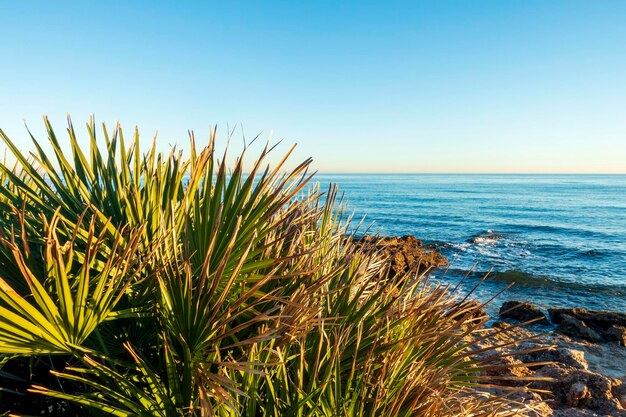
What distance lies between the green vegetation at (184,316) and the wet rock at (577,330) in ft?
32.2

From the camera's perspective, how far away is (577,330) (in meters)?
10.3

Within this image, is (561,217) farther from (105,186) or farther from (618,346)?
(105,186)

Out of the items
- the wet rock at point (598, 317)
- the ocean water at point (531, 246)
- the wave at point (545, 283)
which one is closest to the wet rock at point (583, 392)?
the ocean water at point (531, 246)

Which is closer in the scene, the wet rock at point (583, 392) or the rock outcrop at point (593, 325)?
the wet rock at point (583, 392)

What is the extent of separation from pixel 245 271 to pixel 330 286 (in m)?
0.86

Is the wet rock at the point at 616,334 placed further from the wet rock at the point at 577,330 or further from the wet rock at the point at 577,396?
the wet rock at the point at 577,396

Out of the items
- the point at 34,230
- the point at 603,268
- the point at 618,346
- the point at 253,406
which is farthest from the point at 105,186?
the point at 603,268

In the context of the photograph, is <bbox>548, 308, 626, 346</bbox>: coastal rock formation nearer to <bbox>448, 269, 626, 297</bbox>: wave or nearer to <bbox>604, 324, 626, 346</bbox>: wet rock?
<bbox>604, 324, 626, 346</bbox>: wet rock

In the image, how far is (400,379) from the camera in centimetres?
209

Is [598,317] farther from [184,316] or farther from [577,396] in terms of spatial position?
[184,316]

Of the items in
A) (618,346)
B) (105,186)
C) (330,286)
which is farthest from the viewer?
(618,346)

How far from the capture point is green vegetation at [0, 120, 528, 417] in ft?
5.10

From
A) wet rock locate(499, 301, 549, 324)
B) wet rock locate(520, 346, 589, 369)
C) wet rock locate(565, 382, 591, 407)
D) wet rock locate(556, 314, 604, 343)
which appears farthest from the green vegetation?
wet rock locate(499, 301, 549, 324)

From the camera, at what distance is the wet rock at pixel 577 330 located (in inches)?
395
